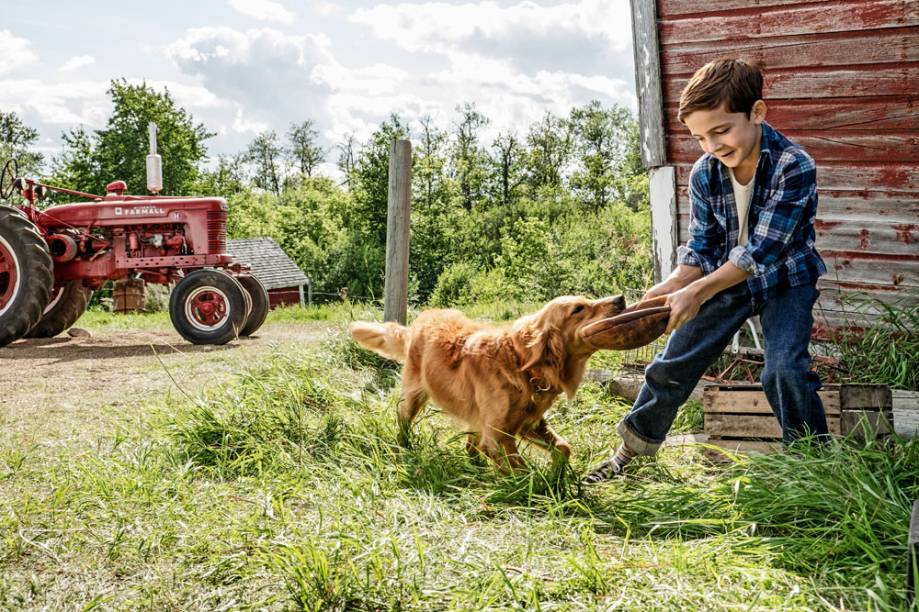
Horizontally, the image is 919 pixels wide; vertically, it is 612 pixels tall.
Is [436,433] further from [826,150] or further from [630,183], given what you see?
[630,183]

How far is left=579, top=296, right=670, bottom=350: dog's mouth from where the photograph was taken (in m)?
2.76

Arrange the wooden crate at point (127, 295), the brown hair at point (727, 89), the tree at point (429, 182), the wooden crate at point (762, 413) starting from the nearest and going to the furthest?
1. the brown hair at point (727, 89)
2. the wooden crate at point (762, 413)
3. the wooden crate at point (127, 295)
4. the tree at point (429, 182)

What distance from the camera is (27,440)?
3809mm

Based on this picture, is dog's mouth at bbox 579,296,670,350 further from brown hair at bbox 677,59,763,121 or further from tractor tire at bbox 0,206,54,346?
tractor tire at bbox 0,206,54,346

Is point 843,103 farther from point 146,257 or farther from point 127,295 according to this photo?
point 127,295

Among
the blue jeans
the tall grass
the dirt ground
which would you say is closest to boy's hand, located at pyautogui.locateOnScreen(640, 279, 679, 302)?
the blue jeans

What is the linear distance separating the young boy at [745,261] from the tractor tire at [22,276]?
6.33m

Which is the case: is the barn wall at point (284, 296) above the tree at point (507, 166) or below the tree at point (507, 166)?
below

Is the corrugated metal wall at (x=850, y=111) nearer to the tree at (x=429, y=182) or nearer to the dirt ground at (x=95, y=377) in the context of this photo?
the dirt ground at (x=95, y=377)

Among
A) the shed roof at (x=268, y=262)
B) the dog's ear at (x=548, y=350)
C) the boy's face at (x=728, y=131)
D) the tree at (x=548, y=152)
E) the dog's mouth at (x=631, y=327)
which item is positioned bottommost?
the dog's ear at (x=548, y=350)

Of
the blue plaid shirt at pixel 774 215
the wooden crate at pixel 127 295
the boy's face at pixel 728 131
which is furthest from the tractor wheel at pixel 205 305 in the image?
the boy's face at pixel 728 131

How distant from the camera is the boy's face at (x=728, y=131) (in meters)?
2.76

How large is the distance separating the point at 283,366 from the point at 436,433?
1.64 metres

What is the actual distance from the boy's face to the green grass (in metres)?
1.12
